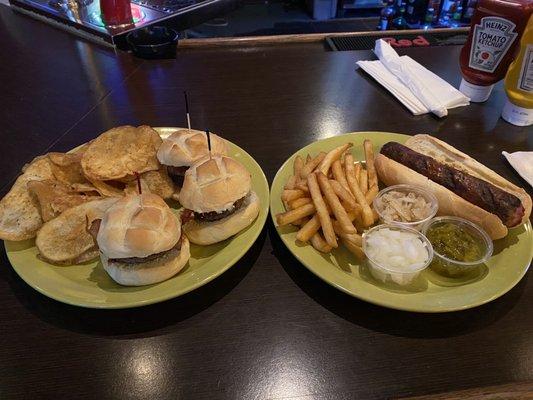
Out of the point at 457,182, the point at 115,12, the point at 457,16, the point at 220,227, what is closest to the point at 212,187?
the point at 220,227

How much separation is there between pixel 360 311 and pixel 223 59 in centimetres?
255

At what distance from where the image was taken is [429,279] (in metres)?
1.64

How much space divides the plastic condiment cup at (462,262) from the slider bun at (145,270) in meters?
1.02

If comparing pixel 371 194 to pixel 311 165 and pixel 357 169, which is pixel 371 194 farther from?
pixel 311 165

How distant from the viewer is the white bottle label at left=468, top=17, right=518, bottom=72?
243 cm

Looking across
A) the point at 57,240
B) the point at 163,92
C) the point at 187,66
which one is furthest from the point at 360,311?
the point at 187,66

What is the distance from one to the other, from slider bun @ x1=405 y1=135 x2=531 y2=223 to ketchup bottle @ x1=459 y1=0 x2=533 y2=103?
32.7 inches

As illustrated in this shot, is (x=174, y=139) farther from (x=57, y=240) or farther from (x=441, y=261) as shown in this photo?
(x=441, y=261)

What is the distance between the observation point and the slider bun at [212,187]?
1.63 m

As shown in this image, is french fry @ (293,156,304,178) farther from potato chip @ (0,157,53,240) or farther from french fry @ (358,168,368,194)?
potato chip @ (0,157,53,240)

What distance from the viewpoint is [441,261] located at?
162cm

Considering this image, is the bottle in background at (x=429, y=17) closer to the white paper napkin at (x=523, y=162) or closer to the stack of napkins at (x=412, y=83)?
the stack of napkins at (x=412, y=83)

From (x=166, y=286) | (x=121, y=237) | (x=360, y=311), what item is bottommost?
(x=360, y=311)

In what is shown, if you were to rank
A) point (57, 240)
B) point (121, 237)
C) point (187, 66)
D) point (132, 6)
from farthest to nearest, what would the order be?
1. point (132, 6)
2. point (187, 66)
3. point (57, 240)
4. point (121, 237)
